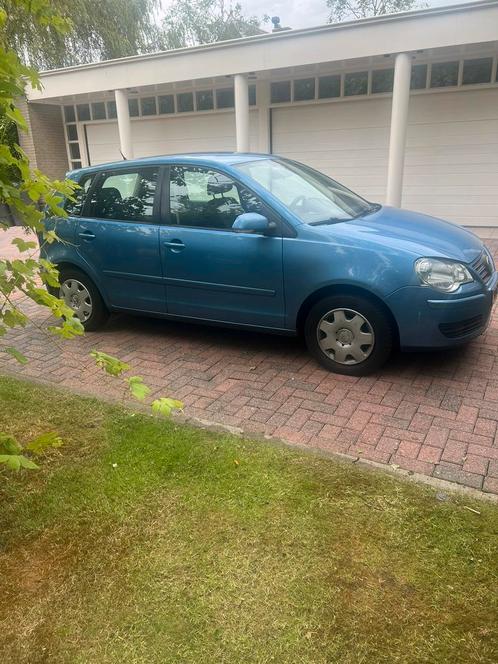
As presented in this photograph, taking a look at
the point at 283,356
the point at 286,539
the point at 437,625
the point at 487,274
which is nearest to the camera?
the point at 437,625

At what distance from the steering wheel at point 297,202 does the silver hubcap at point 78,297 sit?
2.32 m

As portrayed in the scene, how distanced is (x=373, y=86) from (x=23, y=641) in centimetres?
1129

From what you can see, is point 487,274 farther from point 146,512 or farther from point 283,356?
point 146,512

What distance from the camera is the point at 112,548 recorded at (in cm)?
259

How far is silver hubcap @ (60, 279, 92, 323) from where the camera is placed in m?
5.52

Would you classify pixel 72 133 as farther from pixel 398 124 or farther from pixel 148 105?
pixel 398 124

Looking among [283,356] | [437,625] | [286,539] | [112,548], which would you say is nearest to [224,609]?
[286,539]

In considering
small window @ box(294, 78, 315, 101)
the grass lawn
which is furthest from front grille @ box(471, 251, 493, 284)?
small window @ box(294, 78, 315, 101)

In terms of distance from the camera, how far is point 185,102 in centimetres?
1332

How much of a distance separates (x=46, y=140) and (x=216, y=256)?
520 inches

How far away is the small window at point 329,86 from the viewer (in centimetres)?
1127

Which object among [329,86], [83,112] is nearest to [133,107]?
[83,112]

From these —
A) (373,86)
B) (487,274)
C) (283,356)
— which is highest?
(373,86)

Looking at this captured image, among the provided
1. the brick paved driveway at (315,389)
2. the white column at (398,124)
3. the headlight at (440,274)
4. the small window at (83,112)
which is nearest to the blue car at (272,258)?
the headlight at (440,274)
